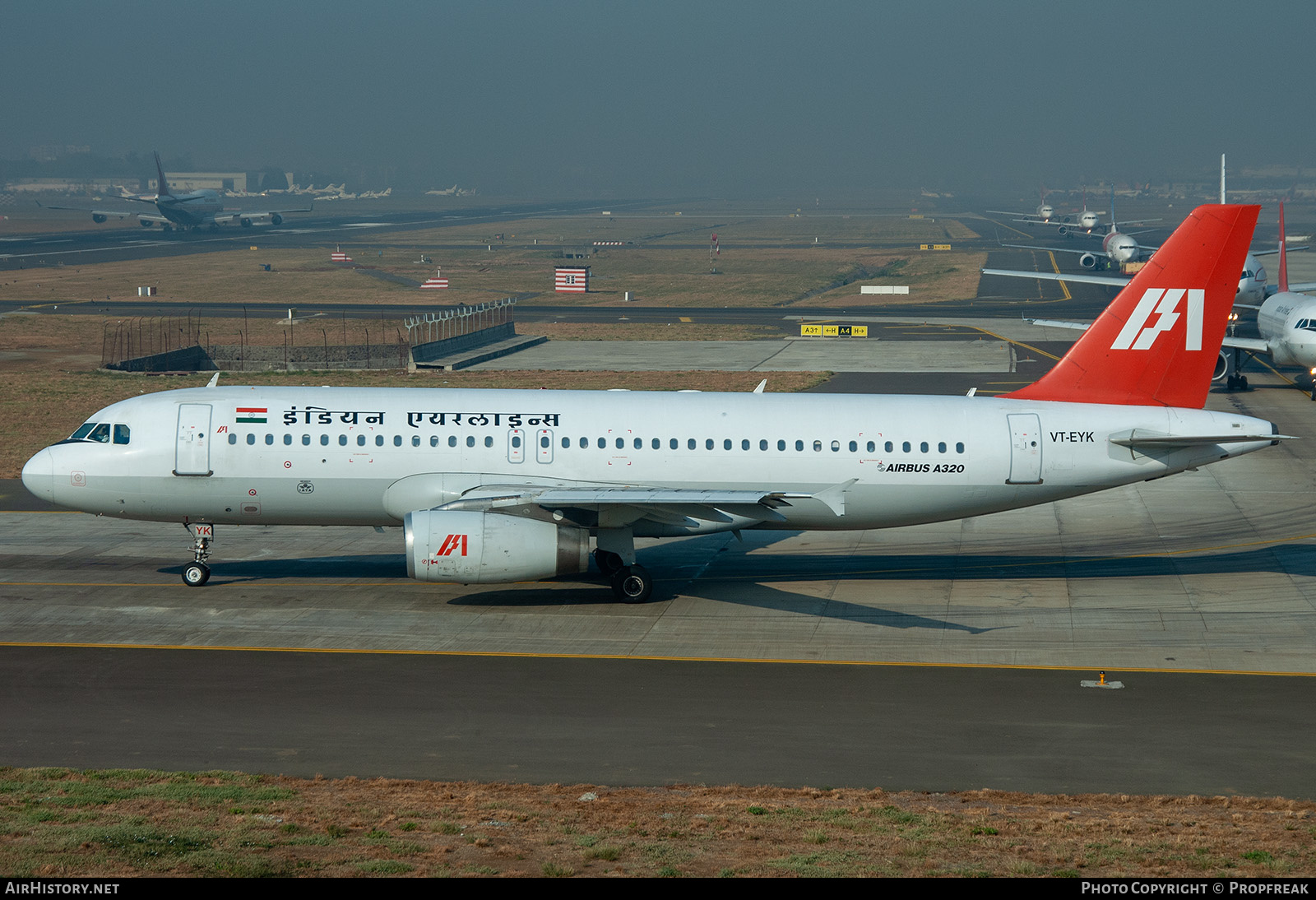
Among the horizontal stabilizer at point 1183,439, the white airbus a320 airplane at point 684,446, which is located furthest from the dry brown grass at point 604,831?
the horizontal stabilizer at point 1183,439

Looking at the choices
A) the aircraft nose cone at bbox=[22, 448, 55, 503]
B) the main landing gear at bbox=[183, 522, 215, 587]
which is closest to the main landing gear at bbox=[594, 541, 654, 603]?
the main landing gear at bbox=[183, 522, 215, 587]

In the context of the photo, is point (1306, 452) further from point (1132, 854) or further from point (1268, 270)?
point (1268, 270)

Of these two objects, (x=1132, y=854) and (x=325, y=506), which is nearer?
(x=1132, y=854)

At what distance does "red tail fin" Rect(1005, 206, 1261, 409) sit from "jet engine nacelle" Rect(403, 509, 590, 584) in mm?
12649

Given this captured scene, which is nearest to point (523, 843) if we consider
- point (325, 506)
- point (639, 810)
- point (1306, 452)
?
point (639, 810)

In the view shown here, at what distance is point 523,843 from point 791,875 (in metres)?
3.57

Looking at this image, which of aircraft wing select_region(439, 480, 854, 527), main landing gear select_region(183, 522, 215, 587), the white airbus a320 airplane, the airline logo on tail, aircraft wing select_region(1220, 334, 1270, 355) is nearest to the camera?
aircraft wing select_region(439, 480, 854, 527)

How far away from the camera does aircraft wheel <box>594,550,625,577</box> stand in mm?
29625

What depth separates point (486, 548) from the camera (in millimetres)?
26938

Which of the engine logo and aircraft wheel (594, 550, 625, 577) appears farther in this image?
aircraft wheel (594, 550, 625, 577)

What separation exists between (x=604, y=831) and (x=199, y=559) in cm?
1846

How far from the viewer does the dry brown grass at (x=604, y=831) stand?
13938 mm

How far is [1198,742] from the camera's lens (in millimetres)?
20734

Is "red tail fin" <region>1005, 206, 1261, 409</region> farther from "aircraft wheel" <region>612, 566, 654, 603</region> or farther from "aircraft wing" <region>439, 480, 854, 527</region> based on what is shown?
"aircraft wheel" <region>612, 566, 654, 603</region>
